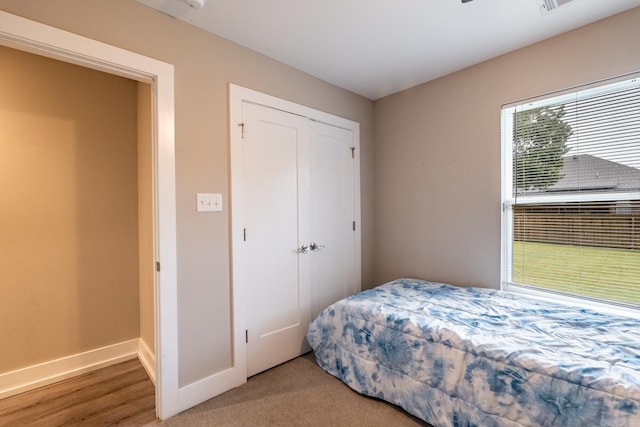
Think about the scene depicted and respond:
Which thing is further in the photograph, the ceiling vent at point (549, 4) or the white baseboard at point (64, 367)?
the white baseboard at point (64, 367)

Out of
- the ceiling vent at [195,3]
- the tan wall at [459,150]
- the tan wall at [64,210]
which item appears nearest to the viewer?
the ceiling vent at [195,3]

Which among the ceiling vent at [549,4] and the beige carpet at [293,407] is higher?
the ceiling vent at [549,4]

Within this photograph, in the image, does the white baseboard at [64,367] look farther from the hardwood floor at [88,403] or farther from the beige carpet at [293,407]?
the beige carpet at [293,407]

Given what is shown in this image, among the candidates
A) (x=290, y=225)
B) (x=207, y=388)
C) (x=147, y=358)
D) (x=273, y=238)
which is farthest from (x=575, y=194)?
(x=147, y=358)

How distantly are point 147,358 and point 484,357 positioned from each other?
8.53ft

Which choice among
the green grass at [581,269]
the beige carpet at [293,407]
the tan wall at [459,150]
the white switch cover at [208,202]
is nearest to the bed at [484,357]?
the beige carpet at [293,407]

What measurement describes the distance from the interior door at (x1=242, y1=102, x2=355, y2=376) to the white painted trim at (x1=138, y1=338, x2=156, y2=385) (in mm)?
799

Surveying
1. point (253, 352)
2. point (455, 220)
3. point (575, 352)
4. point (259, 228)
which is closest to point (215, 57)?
point (259, 228)

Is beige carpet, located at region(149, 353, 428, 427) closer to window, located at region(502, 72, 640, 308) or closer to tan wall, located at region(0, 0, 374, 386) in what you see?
tan wall, located at region(0, 0, 374, 386)

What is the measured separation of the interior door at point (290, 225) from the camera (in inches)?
89.7

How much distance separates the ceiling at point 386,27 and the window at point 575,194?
509mm

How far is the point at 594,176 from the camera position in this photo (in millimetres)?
2051

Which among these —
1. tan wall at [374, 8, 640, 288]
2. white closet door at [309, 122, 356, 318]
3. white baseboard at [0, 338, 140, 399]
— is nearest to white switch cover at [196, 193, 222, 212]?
white closet door at [309, 122, 356, 318]

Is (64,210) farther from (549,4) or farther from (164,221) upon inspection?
(549,4)
